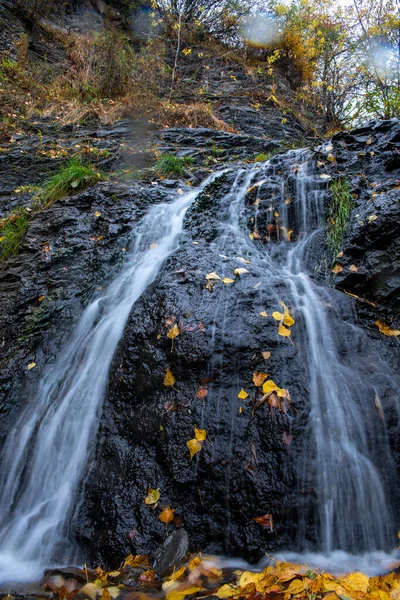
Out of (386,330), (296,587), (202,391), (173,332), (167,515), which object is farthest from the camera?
(386,330)

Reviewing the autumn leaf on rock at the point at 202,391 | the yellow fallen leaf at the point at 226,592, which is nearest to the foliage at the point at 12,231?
the autumn leaf on rock at the point at 202,391

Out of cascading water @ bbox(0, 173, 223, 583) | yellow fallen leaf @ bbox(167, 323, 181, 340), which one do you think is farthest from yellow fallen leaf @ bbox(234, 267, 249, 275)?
cascading water @ bbox(0, 173, 223, 583)

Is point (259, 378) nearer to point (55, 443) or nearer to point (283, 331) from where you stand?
point (283, 331)

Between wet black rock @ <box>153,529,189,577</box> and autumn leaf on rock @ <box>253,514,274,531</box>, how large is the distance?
423mm

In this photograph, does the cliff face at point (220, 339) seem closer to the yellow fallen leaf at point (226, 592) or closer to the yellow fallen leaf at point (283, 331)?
the yellow fallen leaf at point (283, 331)

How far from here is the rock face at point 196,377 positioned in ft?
6.52

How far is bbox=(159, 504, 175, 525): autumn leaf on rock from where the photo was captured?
2027 mm

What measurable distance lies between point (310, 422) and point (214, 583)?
1.01 m

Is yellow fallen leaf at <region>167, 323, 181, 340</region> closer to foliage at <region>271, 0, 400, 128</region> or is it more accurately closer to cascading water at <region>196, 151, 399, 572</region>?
cascading water at <region>196, 151, 399, 572</region>

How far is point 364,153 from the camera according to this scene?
176 inches

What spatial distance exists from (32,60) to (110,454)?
434 inches

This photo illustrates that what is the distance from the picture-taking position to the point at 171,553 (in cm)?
188

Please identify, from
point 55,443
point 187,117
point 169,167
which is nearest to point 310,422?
point 55,443

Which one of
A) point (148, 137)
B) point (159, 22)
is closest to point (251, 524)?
point (148, 137)
